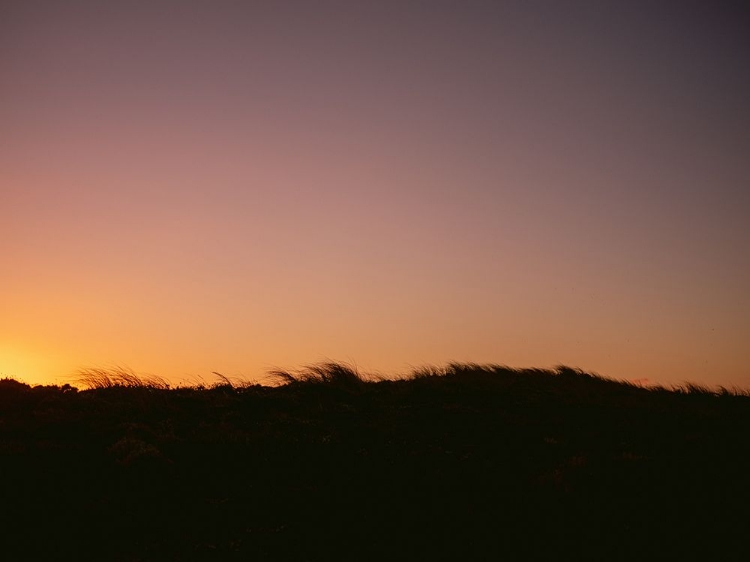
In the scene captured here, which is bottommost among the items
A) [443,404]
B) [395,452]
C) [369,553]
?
[369,553]

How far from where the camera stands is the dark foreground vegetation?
889 cm

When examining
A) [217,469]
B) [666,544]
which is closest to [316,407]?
[217,469]

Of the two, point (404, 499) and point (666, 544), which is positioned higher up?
point (404, 499)

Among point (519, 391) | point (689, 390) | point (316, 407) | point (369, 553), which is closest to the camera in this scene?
point (369, 553)

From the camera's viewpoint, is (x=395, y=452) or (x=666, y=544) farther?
(x=395, y=452)

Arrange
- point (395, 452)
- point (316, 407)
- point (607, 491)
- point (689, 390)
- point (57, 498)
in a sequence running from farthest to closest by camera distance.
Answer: point (689, 390), point (316, 407), point (395, 452), point (607, 491), point (57, 498)

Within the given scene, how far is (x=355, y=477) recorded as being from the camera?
11.4m

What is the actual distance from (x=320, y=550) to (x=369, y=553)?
75 cm

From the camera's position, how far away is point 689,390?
78.1ft

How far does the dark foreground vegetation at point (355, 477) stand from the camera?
29.2ft

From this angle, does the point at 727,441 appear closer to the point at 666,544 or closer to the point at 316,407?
the point at 666,544

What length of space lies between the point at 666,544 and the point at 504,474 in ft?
10.8

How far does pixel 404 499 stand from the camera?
10445 mm

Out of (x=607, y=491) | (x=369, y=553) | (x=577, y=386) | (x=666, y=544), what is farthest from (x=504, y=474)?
(x=577, y=386)
